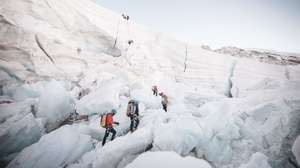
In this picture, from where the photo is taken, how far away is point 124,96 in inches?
587

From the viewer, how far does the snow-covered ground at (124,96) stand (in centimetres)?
839

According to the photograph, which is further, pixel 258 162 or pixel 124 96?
pixel 124 96

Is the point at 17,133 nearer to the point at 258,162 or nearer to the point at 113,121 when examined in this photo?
the point at 113,121

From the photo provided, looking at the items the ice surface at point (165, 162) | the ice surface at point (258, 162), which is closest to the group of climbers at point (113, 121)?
the ice surface at point (165, 162)

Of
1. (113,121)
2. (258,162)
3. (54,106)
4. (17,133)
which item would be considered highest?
(54,106)

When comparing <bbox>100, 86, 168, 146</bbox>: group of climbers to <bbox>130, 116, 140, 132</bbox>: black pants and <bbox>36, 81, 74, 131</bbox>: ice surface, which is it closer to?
<bbox>130, 116, 140, 132</bbox>: black pants

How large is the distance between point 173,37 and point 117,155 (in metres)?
17.5

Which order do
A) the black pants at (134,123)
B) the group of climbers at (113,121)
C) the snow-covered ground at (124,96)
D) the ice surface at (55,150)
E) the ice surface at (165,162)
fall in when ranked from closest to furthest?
the ice surface at (165,162), the ice surface at (55,150), the snow-covered ground at (124,96), the group of climbers at (113,121), the black pants at (134,123)

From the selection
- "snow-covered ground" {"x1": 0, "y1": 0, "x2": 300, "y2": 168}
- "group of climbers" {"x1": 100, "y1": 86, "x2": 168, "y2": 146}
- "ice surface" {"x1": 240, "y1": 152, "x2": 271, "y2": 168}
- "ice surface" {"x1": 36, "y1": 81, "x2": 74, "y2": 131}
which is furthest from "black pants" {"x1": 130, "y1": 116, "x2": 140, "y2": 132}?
"ice surface" {"x1": 240, "y1": 152, "x2": 271, "y2": 168}

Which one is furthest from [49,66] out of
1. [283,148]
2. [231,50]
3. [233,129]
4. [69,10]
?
[231,50]

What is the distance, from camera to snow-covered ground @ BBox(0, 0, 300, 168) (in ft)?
27.5

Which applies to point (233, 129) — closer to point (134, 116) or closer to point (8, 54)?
point (134, 116)

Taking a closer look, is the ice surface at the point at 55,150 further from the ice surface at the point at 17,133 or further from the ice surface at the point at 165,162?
the ice surface at the point at 165,162

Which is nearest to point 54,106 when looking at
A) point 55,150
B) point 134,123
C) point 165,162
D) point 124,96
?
point 55,150
